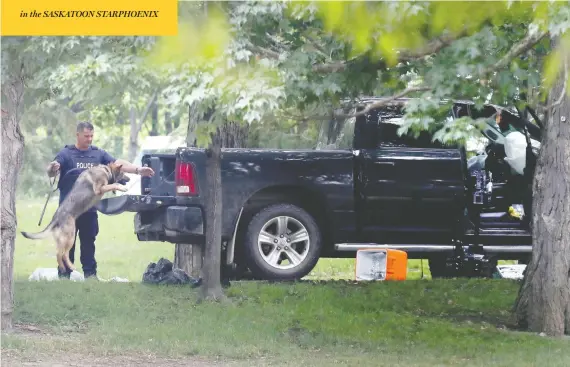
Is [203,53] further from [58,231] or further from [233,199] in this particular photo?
[58,231]

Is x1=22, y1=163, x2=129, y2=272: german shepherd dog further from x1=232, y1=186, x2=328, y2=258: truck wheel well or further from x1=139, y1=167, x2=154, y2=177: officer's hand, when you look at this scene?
x1=232, y1=186, x2=328, y2=258: truck wheel well

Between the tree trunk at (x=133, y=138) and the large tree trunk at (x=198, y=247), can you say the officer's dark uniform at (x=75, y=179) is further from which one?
the tree trunk at (x=133, y=138)

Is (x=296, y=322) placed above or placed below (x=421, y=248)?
below

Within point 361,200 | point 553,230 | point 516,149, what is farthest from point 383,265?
point 553,230

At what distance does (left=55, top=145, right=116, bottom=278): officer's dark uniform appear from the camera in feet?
36.2

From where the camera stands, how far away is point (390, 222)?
11.0 metres

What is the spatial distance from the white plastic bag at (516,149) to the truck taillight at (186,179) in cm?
336

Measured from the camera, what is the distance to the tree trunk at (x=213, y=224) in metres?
9.67

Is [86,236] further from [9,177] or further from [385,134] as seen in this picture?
[385,134]

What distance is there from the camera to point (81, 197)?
10891mm

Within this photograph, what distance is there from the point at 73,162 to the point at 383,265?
136 inches

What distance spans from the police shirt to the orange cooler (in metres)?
2.89

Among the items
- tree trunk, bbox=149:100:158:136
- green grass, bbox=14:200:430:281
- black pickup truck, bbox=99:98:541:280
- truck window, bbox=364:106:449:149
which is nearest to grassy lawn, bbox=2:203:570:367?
black pickup truck, bbox=99:98:541:280

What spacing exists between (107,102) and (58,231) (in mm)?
2624
